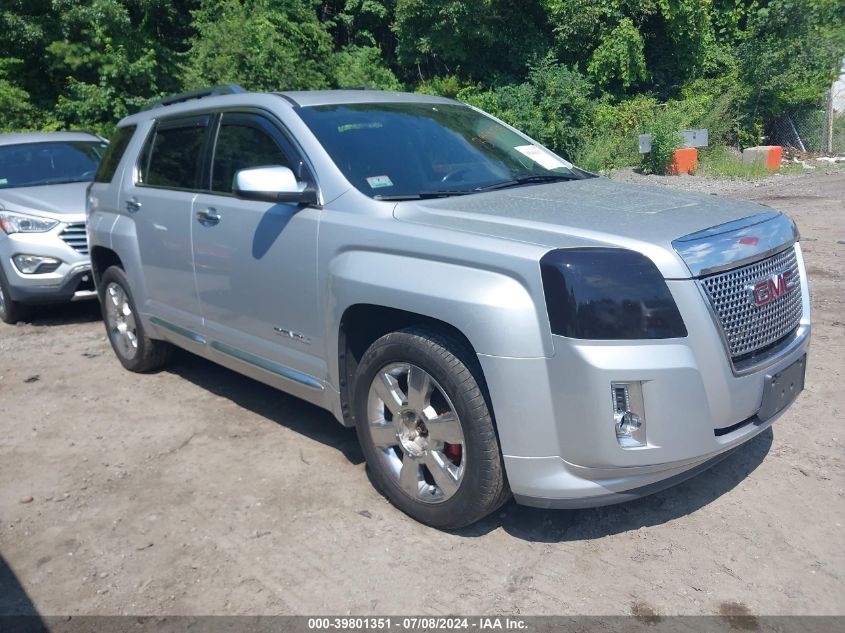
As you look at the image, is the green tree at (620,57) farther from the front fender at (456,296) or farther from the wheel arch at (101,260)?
the front fender at (456,296)

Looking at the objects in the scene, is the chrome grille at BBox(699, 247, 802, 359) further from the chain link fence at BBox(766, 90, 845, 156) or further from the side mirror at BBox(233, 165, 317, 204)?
the chain link fence at BBox(766, 90, 845, 156)

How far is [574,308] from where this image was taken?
2979mm

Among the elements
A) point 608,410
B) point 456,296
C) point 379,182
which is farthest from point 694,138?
point 608,410

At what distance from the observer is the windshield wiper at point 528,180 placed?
164 inches

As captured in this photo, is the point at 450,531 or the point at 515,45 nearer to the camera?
the point at 450,531

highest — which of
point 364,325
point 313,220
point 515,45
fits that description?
point 515,45

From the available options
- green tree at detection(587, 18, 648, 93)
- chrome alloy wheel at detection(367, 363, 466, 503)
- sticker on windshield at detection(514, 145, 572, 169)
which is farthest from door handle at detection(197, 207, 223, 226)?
green tree at detection(587, 18, 648, 93)

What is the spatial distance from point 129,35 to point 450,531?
16.6 metres

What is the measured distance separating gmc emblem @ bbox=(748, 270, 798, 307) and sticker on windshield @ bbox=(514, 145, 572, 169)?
151 cm

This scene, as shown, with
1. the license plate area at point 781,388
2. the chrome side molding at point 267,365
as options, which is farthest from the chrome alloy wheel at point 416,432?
the license plate area at point 781,388

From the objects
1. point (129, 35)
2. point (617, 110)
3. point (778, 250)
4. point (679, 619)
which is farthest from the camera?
point (617, 110)

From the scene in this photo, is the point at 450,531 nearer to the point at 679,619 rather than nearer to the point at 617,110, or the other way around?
the point at 679,619

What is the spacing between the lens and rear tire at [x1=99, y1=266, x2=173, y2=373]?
227 inches

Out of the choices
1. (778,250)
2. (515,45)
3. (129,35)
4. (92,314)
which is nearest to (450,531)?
(778,250)
